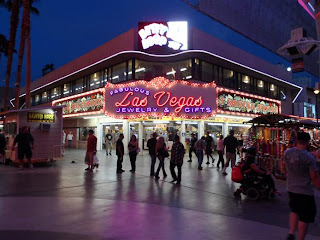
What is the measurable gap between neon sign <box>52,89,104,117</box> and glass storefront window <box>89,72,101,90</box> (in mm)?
1491

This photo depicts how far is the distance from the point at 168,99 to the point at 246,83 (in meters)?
10.1

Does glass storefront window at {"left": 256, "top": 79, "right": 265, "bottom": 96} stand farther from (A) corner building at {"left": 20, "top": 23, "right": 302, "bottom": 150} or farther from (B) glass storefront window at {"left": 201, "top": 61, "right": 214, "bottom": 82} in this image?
(B) glass storefront window at {"left": 201, "top": 61, "right": 214, "bottom": 82}

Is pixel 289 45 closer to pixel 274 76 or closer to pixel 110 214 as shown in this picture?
pixel 110 214

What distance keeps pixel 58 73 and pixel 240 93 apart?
66.5 ft

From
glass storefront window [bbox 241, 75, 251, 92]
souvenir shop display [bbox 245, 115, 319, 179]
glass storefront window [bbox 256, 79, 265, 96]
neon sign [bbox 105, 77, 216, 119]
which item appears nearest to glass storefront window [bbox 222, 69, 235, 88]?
glass storefront window [bbox 241, 75, 251, 92]

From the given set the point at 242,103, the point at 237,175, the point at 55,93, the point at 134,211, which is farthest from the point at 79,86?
the point at 134,211

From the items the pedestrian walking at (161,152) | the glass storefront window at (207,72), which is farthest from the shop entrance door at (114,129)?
the pedestrian walking at (161,152)

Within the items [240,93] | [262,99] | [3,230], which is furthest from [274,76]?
[3,230]

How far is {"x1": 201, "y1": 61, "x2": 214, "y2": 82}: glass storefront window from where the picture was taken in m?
21.8

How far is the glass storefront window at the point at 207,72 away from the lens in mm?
21844

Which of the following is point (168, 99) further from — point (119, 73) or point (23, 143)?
point (23, 143)

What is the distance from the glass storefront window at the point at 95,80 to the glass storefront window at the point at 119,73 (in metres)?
2.44

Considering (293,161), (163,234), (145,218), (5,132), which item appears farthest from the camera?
(5,132)

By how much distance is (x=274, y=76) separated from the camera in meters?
28.9
